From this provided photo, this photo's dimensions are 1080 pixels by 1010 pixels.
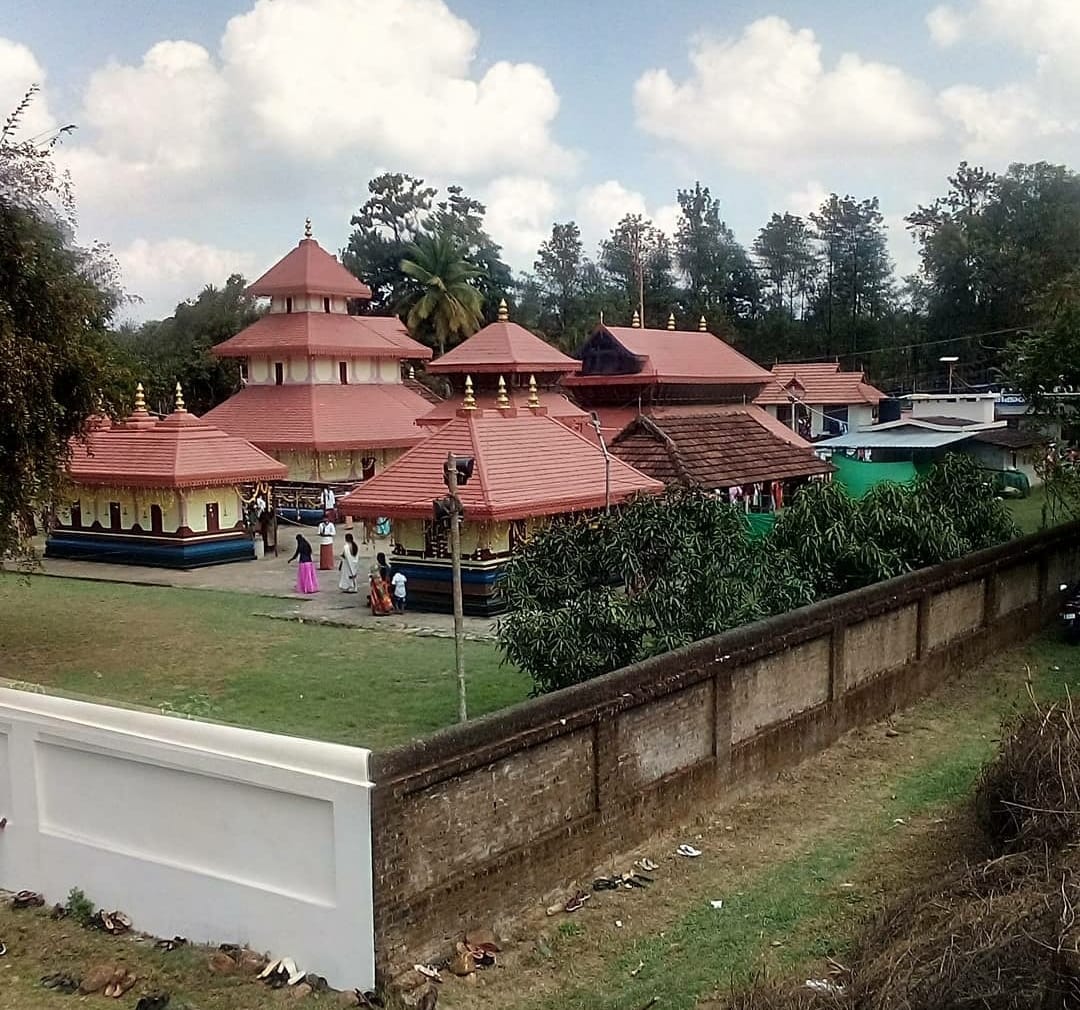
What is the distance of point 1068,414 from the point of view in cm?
1819

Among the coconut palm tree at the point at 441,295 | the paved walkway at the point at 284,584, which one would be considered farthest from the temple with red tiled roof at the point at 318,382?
the coconut palm tree at the point at 441,295

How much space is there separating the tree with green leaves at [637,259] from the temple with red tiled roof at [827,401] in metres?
21.4

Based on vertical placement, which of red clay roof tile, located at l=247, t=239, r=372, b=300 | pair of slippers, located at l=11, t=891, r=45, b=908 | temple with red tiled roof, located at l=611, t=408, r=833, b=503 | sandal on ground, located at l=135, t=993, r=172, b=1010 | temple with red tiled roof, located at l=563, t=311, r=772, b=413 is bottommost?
pair of slippers, located at l=11, t=891, r=45, b=908

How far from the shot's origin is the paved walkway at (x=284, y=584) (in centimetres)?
1900

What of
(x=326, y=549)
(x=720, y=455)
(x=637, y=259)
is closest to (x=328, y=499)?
(x=326, y=549)

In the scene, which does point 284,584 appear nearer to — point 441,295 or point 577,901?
point 577,901

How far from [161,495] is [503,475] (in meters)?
9.97

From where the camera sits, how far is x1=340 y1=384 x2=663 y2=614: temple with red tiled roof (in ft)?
65.8

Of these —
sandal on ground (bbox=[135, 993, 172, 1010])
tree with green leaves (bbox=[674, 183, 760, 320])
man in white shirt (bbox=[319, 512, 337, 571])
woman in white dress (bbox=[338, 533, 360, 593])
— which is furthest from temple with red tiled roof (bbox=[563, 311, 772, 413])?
tree with green leaves (bbox=[674, 183, 760, 320])

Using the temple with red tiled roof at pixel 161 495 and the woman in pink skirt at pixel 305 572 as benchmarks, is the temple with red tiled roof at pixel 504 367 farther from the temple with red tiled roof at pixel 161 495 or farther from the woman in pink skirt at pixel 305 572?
the woman in pink skirt at pixel 305 572

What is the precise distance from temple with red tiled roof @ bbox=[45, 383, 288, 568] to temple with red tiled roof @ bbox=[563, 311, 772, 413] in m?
10.7

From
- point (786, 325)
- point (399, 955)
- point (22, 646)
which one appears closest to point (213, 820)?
point (399, 955)

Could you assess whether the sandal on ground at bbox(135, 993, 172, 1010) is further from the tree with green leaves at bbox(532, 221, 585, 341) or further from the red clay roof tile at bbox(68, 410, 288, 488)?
the tree with green leaves at bbox(532, 221, 585, 341)

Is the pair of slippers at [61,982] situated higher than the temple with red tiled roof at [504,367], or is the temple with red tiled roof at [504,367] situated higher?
the temple with red tiled roof at [504,367]
